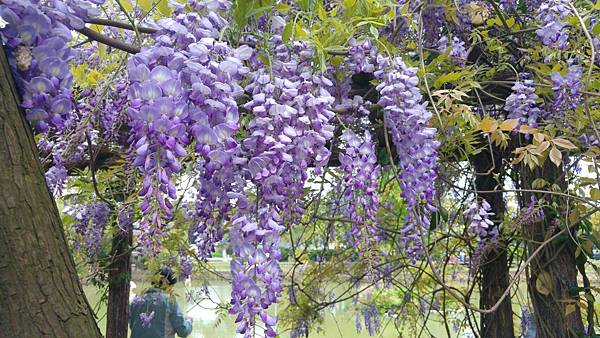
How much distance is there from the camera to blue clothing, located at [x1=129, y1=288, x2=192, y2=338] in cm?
374

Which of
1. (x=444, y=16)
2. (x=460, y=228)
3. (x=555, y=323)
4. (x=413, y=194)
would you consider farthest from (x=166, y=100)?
(x=460, y=228)

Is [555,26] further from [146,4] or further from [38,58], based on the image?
[38,58]

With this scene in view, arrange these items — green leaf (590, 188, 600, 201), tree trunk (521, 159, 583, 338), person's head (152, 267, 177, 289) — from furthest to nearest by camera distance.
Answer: person's head (152, 267, 177, 289) < tree trunk (521, 159, 583, 338) < green leaf (590, 188, 600, 201)

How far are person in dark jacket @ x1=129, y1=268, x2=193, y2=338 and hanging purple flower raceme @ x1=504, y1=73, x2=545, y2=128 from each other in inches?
95.3

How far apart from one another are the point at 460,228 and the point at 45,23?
10.2ft

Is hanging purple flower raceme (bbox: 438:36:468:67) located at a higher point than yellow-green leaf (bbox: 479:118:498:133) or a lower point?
higher

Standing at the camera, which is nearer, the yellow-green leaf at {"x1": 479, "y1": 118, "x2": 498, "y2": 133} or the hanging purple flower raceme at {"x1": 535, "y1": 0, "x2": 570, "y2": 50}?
the yellow-green leaf at {"x1": 479, "y1": 118, "x2": 498, "y2": 133}

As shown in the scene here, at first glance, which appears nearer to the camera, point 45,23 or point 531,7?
point 45,23

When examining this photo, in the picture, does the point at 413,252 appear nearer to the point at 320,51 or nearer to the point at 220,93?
the point at 320,51

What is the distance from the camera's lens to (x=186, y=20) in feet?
3.11

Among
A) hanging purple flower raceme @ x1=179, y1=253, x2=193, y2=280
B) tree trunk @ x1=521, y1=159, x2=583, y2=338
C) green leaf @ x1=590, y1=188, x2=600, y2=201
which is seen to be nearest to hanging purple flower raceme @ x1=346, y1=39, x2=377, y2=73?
green leaf @ x1=590, y1=188, x2=600, y2=201

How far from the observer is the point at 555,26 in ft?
5.96

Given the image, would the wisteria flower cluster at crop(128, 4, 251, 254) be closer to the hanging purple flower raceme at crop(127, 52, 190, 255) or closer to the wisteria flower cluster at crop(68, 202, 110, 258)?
the hanging purple flower raceme at crop(127, 52, 190, 255)

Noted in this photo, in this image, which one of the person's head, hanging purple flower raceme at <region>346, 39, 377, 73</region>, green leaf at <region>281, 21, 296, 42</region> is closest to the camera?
green leaf at <region>281, 21, 296, 42</region>
